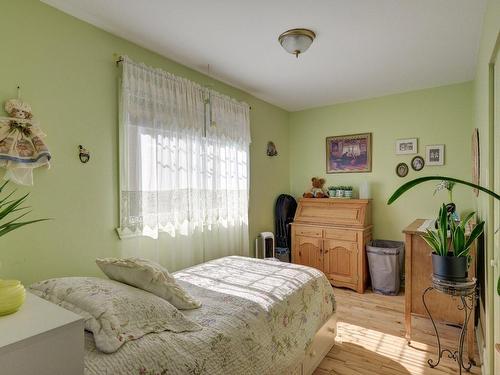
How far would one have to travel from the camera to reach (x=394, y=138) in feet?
12.8

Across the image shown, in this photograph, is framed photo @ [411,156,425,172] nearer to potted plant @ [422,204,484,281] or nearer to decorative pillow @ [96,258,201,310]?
potted plant @ [422,204,484,281]

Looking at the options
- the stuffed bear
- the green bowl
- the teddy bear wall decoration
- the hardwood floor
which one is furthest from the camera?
the stuffed bear

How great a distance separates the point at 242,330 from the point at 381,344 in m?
1.59

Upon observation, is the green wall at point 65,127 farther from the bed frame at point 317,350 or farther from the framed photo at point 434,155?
the framed photo at point 434,155

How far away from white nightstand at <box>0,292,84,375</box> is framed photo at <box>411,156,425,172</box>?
396 centimetres

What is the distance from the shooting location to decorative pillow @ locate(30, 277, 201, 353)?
1.17 metres

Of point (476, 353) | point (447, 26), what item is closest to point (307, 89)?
point (447, 26)

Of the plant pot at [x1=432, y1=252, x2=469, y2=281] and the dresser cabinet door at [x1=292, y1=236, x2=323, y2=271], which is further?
the dresser cabinet door at [x1=292, y1=236, x2=323, y2=271]

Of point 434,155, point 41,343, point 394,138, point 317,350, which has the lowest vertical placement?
point 317,350

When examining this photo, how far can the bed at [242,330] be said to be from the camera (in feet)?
3.83

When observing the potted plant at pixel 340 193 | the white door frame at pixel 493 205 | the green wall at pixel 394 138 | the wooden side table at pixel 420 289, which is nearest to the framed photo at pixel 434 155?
the green wall at pixel 394 138

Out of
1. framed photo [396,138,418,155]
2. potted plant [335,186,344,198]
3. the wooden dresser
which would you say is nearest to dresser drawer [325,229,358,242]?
the wooden dresser

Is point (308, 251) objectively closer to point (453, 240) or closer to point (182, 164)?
point (182, 164)

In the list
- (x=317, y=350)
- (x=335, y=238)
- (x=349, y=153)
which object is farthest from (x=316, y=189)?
(x=317, y=350)
